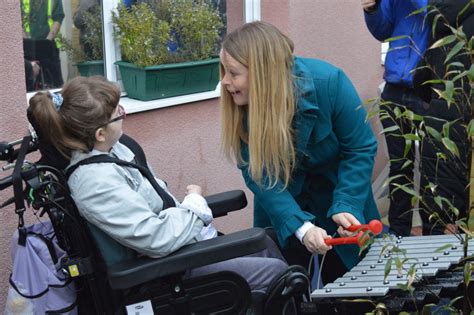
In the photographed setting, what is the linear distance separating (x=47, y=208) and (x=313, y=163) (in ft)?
3.77

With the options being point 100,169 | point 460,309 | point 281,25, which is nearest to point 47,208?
point 100,169

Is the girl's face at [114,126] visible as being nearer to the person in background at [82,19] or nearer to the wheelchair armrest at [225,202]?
the wheelchair armrest at [225,202]

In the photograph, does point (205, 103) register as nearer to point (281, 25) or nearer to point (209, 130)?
point (209, 130)

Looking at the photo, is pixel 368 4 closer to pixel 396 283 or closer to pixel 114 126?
pixel 114 126

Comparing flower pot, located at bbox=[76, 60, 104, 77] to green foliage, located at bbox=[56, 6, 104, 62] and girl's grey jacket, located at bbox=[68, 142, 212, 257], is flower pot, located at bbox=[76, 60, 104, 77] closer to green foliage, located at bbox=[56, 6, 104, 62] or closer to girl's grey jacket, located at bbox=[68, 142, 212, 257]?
green foliage, located at bbox=[56, 6, 104, 62]

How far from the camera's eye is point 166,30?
5027 mm

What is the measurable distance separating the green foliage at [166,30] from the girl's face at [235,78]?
4.83 feet

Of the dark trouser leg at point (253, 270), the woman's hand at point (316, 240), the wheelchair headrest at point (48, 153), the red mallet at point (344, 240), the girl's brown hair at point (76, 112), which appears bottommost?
the dark trouser leg at point (253, 270)

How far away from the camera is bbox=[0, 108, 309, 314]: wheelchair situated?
3010 millimetres

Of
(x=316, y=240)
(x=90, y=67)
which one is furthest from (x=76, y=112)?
(x=90, y=67)

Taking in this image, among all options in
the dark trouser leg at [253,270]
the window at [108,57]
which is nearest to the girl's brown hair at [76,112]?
the dark trouser leg at [253,270]

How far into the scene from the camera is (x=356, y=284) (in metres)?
2.88

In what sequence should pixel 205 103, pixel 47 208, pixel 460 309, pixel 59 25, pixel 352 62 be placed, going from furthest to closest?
pixel 352 62, pixel 205 103, pixel 59 25, pixel 47 208, pixel 460 309

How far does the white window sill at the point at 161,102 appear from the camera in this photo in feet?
15.7
